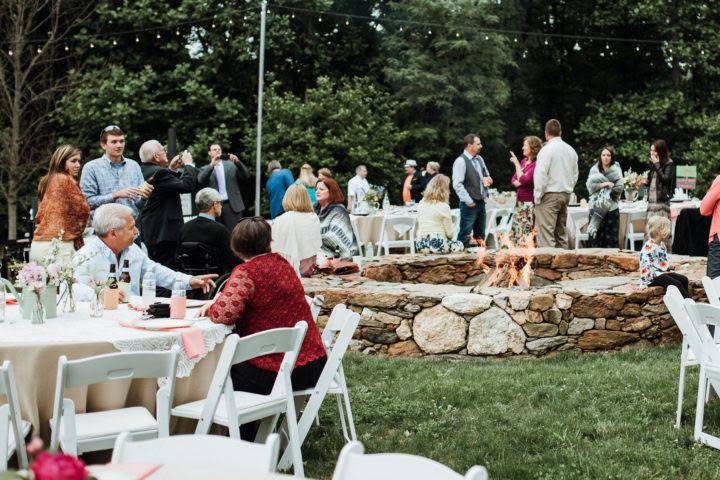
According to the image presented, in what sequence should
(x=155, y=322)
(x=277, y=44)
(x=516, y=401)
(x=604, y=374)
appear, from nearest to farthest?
(x=155, y=322) < (x=516, y=401) < (x=604, y=374) < (x=277, y=44)

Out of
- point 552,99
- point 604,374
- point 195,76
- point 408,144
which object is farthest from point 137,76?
point 604,374

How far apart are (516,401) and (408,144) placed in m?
17.5

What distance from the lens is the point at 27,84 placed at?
18.3m

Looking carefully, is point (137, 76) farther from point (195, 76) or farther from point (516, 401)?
point (516, 401)

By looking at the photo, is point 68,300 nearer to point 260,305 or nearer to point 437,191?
point 260,305

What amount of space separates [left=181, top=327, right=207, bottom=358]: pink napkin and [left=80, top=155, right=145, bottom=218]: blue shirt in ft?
11.7

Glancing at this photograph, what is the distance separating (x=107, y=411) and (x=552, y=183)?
7.60 metres

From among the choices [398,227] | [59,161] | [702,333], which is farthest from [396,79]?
[702,333]

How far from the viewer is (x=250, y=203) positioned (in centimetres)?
2070

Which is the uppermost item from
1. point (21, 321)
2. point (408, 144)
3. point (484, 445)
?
point (408, 144)

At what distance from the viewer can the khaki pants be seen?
10.8m

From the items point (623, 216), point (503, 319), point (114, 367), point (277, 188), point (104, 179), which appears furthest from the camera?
point (277, 188)

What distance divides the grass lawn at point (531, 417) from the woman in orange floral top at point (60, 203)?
248cm

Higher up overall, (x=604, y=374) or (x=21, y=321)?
(x=21, y=321)
